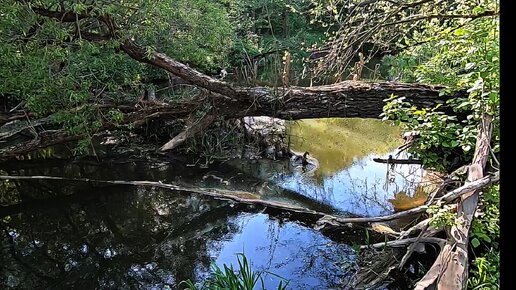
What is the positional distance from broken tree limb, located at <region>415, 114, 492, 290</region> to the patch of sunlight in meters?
3.13

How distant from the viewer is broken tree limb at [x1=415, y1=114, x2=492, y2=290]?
2920mm

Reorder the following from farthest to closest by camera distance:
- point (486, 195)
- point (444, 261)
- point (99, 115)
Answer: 1. point (99, 115)
2. point (486, 195)
3. point (444, 261)

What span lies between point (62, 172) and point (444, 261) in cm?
577

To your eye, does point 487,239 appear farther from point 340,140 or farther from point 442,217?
point 340,140

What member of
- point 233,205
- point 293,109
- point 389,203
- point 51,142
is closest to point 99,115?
point 51,142

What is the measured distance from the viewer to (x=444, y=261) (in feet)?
10.3

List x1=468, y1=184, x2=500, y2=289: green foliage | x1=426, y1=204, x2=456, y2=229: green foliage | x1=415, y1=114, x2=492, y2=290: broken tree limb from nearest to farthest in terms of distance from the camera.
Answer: x1=415, y1=114, x2=492, y2=290: broken tree limb, x1=468, y1=184, x2=500, y2=289: green foliage, x1=426, y1=204, x2=456, y2=229: green foliage

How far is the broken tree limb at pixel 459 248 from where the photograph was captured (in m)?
2.92

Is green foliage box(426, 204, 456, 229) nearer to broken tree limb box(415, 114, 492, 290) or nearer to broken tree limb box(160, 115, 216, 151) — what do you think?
broken tree limb box(415, 114, 492, 290)

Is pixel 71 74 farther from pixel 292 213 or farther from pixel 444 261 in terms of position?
pixel 444 261

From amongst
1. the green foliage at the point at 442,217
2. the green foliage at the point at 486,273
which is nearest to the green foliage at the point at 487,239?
the green foliage at the point at 486,273

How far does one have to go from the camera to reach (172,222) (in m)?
5.57

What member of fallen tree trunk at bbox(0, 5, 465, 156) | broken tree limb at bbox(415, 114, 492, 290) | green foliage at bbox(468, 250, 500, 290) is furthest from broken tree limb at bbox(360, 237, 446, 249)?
fallen tree trunk at bbox(0, 5, 465, 156)

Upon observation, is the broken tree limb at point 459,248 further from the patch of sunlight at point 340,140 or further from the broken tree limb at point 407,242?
the patch of sunlight at point 340,140
